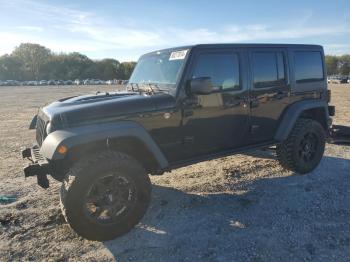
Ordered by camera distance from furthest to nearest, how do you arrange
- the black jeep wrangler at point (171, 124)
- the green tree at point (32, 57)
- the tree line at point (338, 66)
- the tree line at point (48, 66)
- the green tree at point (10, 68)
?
the tree line at point (338, 66) → the green tree at point (32, 57) → the tree line at point (48, 66) → the green tree at point (10, 68) → the black jeep wrangler at point (171, 124)

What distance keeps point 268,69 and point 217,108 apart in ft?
4.19

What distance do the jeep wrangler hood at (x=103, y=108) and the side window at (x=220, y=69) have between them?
627 mm

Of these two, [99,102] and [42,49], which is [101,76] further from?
[99,102]

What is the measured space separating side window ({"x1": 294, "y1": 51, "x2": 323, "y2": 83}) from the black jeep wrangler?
0.02 m

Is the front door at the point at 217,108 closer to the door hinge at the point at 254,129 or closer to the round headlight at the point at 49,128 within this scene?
the door hinge at the point at 254,129

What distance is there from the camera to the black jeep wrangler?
3.95 metres

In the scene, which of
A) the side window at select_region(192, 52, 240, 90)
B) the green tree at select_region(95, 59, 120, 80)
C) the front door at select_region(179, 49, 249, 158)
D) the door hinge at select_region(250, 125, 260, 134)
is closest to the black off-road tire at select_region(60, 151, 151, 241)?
the front door at select_region(179, 49, 249, 158)

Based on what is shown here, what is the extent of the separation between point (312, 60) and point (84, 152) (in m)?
4.29

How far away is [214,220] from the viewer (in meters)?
4.51

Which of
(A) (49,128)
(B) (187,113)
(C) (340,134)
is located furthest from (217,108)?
(C) (340,134)

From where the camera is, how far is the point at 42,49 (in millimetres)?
102375

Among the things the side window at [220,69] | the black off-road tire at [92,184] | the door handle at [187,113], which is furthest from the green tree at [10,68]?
the black off-road tire at [92,184]

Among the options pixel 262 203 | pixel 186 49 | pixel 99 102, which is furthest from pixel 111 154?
pixel 262 203

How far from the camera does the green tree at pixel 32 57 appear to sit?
97688 millimetres
